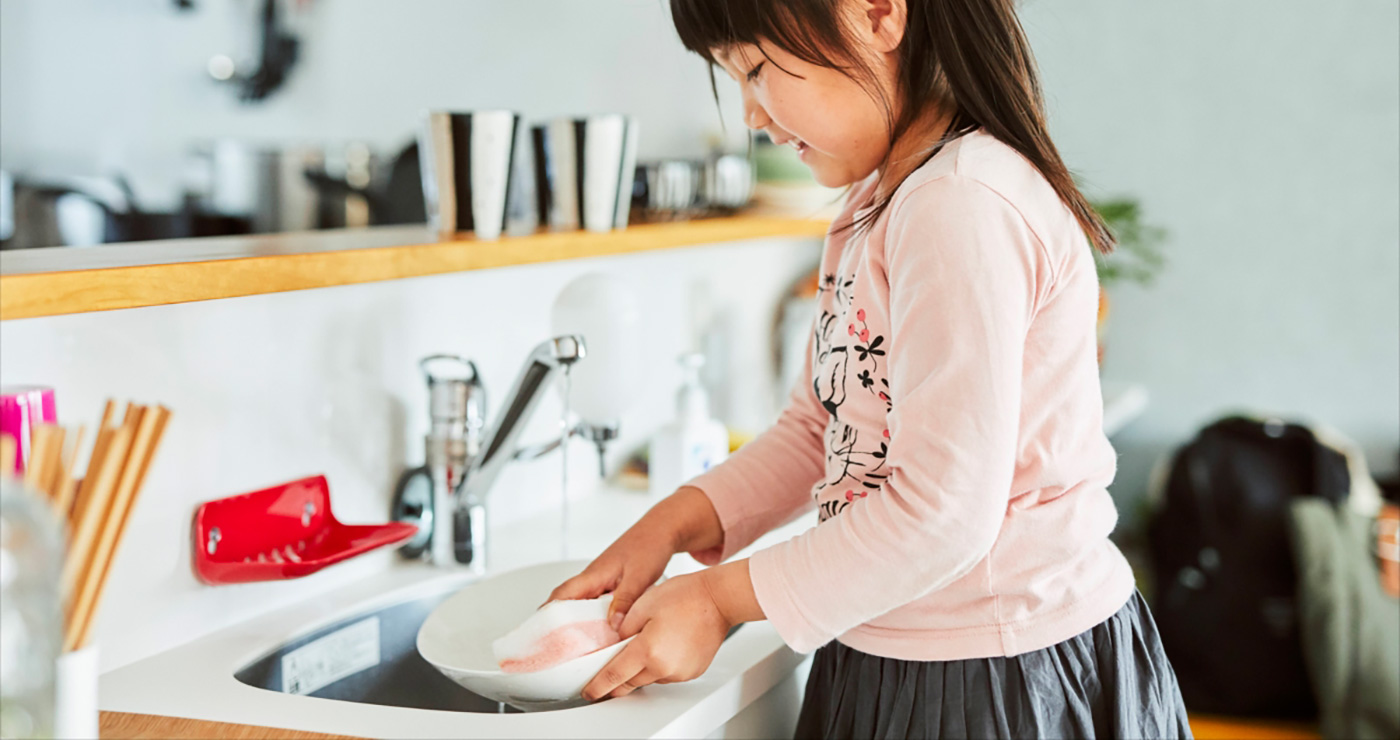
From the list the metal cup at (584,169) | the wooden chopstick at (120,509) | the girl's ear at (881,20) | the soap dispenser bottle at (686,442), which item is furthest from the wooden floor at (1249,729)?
the wooden chopstick at (120,509)

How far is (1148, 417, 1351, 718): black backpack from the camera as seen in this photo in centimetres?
212

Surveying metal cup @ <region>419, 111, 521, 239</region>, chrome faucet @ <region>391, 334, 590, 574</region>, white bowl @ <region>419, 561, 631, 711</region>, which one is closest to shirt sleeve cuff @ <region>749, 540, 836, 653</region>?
white bowl @ <region>419, 561, 631, 711</region>

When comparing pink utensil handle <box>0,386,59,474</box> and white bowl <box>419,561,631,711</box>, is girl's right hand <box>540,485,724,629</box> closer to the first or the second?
white bowl <box>419,561,631,711</box>

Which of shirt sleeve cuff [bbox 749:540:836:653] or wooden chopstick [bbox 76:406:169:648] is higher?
wooden chopstick [bbox 76:406:169:648]

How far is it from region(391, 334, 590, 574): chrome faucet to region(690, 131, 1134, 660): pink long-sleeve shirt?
0.32m

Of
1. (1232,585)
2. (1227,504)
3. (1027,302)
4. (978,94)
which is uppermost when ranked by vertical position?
(978,94)

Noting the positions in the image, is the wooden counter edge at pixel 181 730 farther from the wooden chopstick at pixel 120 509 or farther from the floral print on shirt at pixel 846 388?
the floral print on shirt at pixel 846 388

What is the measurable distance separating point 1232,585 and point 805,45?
1.84m

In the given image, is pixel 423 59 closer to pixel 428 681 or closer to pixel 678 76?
pixel 678 76

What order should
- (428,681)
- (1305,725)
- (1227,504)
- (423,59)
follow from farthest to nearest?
(1227,504)
(1305,725)
(423,59)
(428,681)

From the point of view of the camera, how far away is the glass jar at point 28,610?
1.82 ft

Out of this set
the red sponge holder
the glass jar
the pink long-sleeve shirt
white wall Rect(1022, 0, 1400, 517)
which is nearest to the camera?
the glass jar

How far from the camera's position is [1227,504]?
226 cm

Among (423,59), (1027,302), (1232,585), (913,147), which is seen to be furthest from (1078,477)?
(1232,585)
